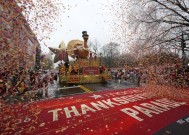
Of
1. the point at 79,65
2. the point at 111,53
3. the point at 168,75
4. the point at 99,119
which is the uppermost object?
the point at 111,53

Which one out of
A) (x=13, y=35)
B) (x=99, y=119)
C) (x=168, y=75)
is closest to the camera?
(x=13, y=35)

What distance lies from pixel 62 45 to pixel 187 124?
20734mm

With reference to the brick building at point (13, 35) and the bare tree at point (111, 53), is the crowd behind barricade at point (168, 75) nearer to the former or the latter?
the brick building at point (13, 35)

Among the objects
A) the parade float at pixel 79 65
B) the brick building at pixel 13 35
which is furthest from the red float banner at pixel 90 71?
the brick building at pixel 13 35

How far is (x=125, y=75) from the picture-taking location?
83.9 ft

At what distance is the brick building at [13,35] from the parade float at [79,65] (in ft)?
47.5

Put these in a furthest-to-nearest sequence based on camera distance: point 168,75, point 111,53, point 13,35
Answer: point 111,53 → point 168,75 → point 13,35

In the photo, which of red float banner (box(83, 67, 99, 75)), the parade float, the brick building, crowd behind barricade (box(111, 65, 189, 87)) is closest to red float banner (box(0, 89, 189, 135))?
the brick building

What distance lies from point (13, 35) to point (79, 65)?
53.3 feet

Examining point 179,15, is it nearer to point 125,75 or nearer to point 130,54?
point 130,54

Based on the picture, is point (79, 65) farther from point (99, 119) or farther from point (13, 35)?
point (13, 35)

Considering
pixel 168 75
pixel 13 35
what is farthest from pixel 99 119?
pixel 168 75

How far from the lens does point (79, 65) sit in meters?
21.8

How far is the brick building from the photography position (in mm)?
5223
